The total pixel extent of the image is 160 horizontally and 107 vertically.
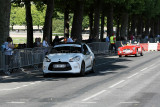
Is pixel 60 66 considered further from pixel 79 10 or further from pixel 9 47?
pixel 79 10

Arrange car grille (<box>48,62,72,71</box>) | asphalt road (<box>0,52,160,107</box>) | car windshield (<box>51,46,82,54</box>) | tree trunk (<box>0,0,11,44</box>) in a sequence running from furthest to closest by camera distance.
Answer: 1. tree trunk (<box>0,0,11,44</box>)
2. car windshield (<box>51,46,82,54</box>)
3. car grille (<box>48,62,72,71</box>)
4. asphalt road (<box>0,52,160,107</box>)

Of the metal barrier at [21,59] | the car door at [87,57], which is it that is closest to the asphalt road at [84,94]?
the metal barrier at [21,59]

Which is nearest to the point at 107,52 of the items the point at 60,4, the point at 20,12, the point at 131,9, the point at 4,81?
the point at 60,4

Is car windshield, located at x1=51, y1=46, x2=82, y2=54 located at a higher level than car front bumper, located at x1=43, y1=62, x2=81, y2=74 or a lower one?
higher

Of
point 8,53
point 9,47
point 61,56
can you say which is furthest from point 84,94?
point 9,47

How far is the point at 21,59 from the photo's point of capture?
22562 millimetres

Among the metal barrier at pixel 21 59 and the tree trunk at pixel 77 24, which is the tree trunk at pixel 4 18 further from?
the tree trunk at pixel 77 24

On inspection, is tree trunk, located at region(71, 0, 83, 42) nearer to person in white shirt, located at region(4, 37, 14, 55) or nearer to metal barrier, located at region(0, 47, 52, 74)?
metal barrier, located at region(0, 47, 52, 74)

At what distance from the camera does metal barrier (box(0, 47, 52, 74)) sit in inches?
821

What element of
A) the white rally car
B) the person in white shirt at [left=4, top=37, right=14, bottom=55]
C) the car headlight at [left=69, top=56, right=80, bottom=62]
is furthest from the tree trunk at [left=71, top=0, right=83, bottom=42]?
the car headlight at [left=69, top=56, right=80, bottom=62]

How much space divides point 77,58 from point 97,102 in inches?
335

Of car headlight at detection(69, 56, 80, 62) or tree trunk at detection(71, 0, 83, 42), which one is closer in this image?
car headlight at detection(69, 56, 80, 62)

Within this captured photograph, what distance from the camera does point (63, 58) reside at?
65.2 ft

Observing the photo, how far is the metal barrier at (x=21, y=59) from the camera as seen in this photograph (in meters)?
20.9
